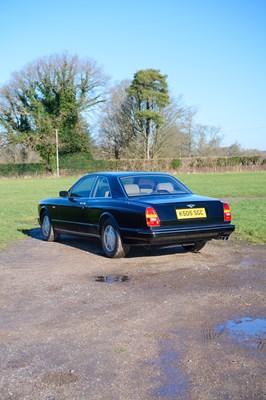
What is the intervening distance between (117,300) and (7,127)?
169 feet

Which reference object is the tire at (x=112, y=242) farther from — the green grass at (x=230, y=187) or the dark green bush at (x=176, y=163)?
the dark green bush at (x=176, y=163)

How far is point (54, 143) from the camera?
5594 cm

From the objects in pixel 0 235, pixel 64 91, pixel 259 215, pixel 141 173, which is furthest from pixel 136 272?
pixel 64 91

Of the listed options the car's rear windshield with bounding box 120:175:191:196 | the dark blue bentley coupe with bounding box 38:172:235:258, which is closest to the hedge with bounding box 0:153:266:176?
the dark blue bentley coupe with bounding box 38:172:235:258

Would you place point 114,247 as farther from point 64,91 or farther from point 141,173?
point 64,91

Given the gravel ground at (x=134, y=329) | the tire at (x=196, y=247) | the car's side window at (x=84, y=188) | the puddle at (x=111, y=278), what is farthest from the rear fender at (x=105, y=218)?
the tire at (x=196, y=247)

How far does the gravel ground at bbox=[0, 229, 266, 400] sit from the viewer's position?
3.21 metres

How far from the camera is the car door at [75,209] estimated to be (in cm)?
873

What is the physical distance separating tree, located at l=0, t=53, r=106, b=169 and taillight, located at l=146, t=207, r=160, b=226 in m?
49.2

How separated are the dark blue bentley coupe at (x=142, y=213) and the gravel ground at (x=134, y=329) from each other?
42cm

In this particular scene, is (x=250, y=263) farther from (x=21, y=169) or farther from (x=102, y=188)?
(x=21, y=169)

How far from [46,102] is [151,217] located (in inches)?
1975

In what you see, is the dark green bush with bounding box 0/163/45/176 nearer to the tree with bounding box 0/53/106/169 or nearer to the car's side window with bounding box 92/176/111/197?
the tree with bounding box 0/53/106/169

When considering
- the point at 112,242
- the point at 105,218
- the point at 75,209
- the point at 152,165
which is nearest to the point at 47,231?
the point at 75,209
